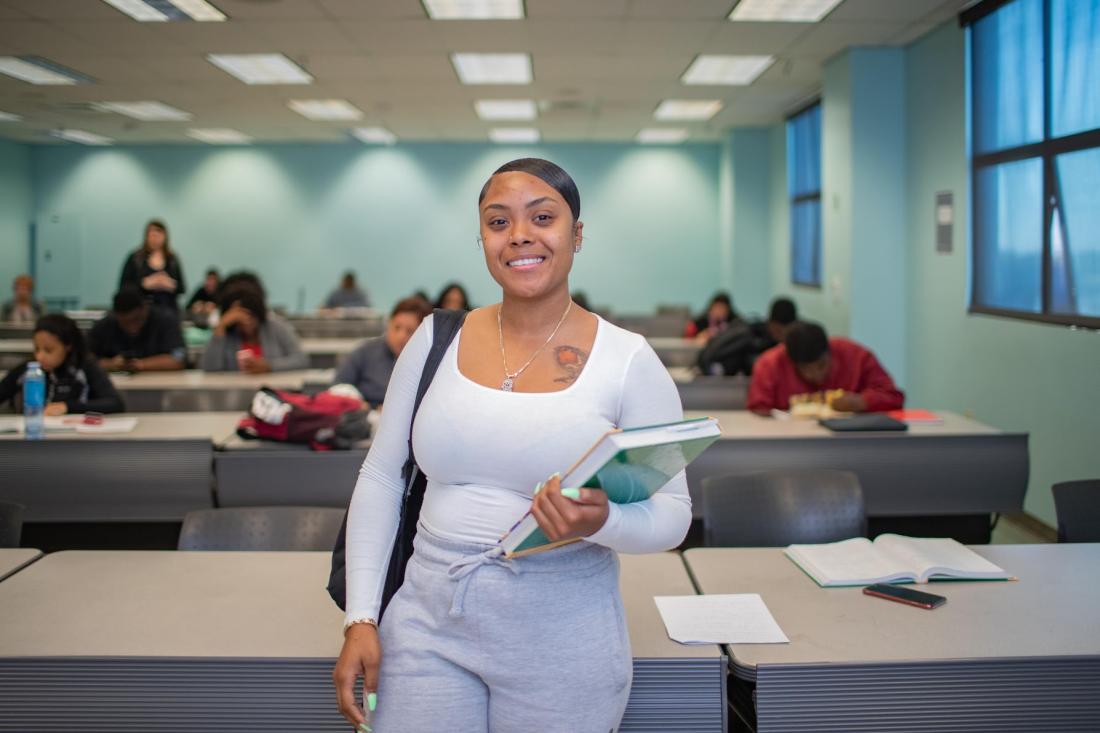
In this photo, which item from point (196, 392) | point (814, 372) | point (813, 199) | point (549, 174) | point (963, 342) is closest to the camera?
point (549, 174)

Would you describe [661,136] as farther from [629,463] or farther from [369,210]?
[629,463]

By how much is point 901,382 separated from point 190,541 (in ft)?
21.2

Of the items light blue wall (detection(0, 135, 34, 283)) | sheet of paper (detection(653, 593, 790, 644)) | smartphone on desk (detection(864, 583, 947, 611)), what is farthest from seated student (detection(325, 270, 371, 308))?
smartphone on desk (detection(864, 583, 947, 611))

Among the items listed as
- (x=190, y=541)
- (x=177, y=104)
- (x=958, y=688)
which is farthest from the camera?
(x=177, y=104)

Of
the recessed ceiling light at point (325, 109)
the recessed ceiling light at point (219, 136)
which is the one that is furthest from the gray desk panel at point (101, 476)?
the recessed ceiling light at point (219, 136)

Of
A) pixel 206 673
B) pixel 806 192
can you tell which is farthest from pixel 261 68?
pixel 206 673

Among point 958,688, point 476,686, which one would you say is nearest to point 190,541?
point 476,686

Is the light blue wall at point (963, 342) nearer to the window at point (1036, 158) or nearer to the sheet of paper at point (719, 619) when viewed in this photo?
the window at point (1036, 158)

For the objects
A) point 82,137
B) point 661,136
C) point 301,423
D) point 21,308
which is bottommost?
point 301,423

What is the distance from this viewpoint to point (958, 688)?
183 cm

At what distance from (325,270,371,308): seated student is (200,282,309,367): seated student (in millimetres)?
7670

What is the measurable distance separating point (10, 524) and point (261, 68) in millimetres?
6653

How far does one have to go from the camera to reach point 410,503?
5.27 ft

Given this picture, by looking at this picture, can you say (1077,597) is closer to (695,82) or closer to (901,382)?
(901,382)
